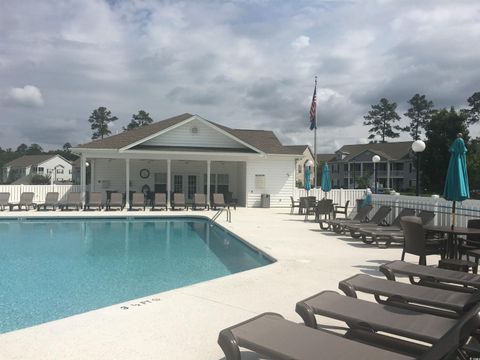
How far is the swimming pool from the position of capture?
6.82 m

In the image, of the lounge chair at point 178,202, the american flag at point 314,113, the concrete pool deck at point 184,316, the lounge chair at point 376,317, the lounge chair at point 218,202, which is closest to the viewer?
the lounge chair at point 376,317

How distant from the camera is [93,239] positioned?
13727 millimetres

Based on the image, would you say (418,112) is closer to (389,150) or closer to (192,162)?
(389,150)

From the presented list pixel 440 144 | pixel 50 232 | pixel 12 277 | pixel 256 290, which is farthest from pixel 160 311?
pixel 440 144

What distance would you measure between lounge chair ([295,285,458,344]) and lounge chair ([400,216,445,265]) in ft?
12.0

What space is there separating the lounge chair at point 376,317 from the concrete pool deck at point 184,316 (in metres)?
0.92

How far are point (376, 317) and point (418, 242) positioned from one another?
4.07 m

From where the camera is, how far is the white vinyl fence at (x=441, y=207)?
9.67 metres

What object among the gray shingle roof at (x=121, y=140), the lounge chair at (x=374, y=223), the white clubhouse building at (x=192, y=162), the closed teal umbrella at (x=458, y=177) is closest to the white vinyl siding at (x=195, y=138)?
the white clubhouse building at (x=192, y=162)

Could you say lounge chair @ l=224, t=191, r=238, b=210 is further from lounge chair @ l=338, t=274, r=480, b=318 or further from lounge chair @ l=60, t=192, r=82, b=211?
lounge chair @ l=338, t=274, r=480, b=318

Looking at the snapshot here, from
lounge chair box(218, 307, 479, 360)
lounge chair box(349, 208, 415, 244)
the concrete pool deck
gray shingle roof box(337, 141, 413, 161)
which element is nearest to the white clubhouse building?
lounge chair box(349, 208, 415, 244)

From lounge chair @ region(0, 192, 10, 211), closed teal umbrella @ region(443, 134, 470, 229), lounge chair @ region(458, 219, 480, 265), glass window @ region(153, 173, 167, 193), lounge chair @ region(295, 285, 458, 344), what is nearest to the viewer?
lounge chair @ region(295, 285, 458, 344)

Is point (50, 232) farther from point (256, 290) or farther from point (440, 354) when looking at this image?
point (440, 354)

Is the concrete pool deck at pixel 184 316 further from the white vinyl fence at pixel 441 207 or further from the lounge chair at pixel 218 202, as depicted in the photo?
the lounge chair at pixel 218 202
